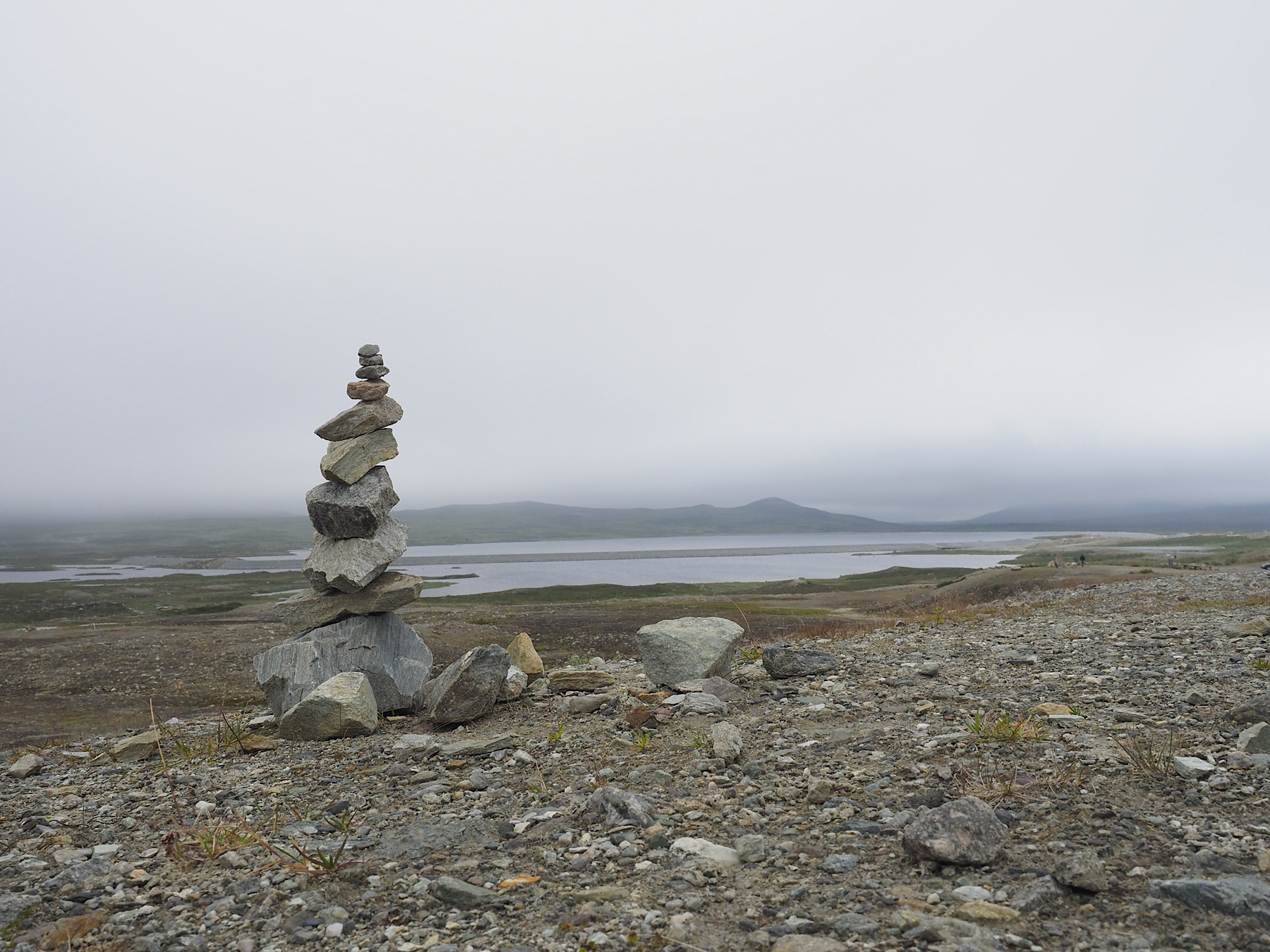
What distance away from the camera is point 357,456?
50.1ft

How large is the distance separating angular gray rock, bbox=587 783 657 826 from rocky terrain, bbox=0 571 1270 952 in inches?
1.5

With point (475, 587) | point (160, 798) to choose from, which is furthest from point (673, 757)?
point (475, 587)

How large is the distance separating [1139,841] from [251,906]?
6860 millimetres

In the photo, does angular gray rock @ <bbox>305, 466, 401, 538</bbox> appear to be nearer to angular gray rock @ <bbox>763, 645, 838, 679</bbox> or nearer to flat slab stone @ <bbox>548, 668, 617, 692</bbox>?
flat slab stone @ <bbox>548, 668, 617, 692</bbox>

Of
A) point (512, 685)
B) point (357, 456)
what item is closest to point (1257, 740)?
point (512, 685)

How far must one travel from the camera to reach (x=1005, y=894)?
15.2 ft

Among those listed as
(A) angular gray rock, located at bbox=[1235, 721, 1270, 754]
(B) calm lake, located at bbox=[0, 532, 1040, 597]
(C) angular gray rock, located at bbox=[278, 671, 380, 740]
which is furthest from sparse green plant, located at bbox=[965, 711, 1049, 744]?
(B) calm lake, located at bbox=[0, 532, 1040, 597]

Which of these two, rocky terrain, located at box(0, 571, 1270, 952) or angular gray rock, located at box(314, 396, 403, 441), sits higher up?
angular gray rock, located at box(314, 396, 403, 441)

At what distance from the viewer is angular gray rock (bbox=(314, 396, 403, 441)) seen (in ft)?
50.8

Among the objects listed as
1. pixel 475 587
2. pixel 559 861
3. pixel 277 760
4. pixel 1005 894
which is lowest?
pixel 475 587

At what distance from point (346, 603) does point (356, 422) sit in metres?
3.99

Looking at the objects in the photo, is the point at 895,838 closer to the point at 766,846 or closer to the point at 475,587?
the point at 766,846

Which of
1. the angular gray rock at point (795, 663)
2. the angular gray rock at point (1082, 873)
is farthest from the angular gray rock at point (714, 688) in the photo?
the angular gray rock at point (1082, 873)

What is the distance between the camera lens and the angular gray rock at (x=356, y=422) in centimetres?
1549
